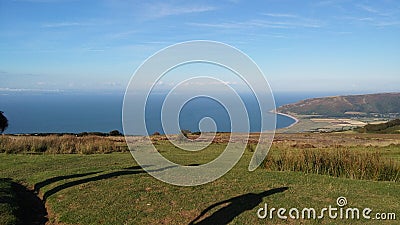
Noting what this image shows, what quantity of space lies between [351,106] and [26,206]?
580 feet

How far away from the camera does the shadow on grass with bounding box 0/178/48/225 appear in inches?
397

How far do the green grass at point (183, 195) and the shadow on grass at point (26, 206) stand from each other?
0.99 feet

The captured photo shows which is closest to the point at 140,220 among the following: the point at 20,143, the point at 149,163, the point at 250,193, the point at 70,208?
the point at 70,208

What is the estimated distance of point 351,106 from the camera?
16862cm

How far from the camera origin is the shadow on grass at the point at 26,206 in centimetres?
1009

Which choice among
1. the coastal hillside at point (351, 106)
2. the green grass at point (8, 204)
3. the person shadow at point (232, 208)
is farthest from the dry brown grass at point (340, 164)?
the coastal hillside at point (351, 106)

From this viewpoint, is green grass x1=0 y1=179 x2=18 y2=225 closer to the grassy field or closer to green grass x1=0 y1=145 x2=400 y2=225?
the grassy field

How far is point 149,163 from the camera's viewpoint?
18.4m

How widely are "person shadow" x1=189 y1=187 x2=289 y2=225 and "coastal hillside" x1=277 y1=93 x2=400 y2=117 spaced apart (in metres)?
145

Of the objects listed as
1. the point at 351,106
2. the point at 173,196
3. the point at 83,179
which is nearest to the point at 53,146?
the point at 83,179

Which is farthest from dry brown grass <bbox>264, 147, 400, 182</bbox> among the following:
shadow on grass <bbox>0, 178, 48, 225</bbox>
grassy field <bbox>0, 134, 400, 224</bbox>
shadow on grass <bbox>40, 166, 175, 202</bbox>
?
shadow on grass <bbox>0, 178, 48, 225</bbox>

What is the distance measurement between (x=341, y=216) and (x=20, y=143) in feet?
78.4

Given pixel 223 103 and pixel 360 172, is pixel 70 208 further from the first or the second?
pixel 360 172

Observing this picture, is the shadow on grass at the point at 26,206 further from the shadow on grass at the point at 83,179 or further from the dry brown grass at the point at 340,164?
the dry brown grass at the point at 340,164
